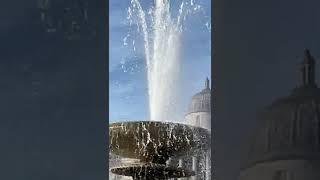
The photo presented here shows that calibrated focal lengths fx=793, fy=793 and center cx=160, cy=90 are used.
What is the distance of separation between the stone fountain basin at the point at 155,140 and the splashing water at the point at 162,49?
81cm

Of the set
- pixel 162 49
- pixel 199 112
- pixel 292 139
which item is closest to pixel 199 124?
pixel 199 112

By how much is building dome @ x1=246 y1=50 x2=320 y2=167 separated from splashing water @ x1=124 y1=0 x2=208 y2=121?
3.89 ft

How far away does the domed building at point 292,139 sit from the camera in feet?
23.0

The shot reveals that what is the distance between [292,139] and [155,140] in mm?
1292

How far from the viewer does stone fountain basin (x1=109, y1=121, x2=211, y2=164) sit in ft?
22.7

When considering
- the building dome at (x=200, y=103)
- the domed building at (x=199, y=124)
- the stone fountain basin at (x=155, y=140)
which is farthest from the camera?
the building dome at (x=200, y=103)

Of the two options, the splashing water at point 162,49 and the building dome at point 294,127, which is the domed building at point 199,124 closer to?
the splashing water at point 162,49

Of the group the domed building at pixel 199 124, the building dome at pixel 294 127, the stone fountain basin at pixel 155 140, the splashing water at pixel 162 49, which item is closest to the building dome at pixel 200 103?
the domed building at pixel 199 124

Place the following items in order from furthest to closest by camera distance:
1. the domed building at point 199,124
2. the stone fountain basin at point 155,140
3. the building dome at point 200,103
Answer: the building dome at point 200,103 < the domed building at point 199,124 < the stone fountain basin at point 155,140

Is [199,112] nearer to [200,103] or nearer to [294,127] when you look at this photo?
[200,103]
